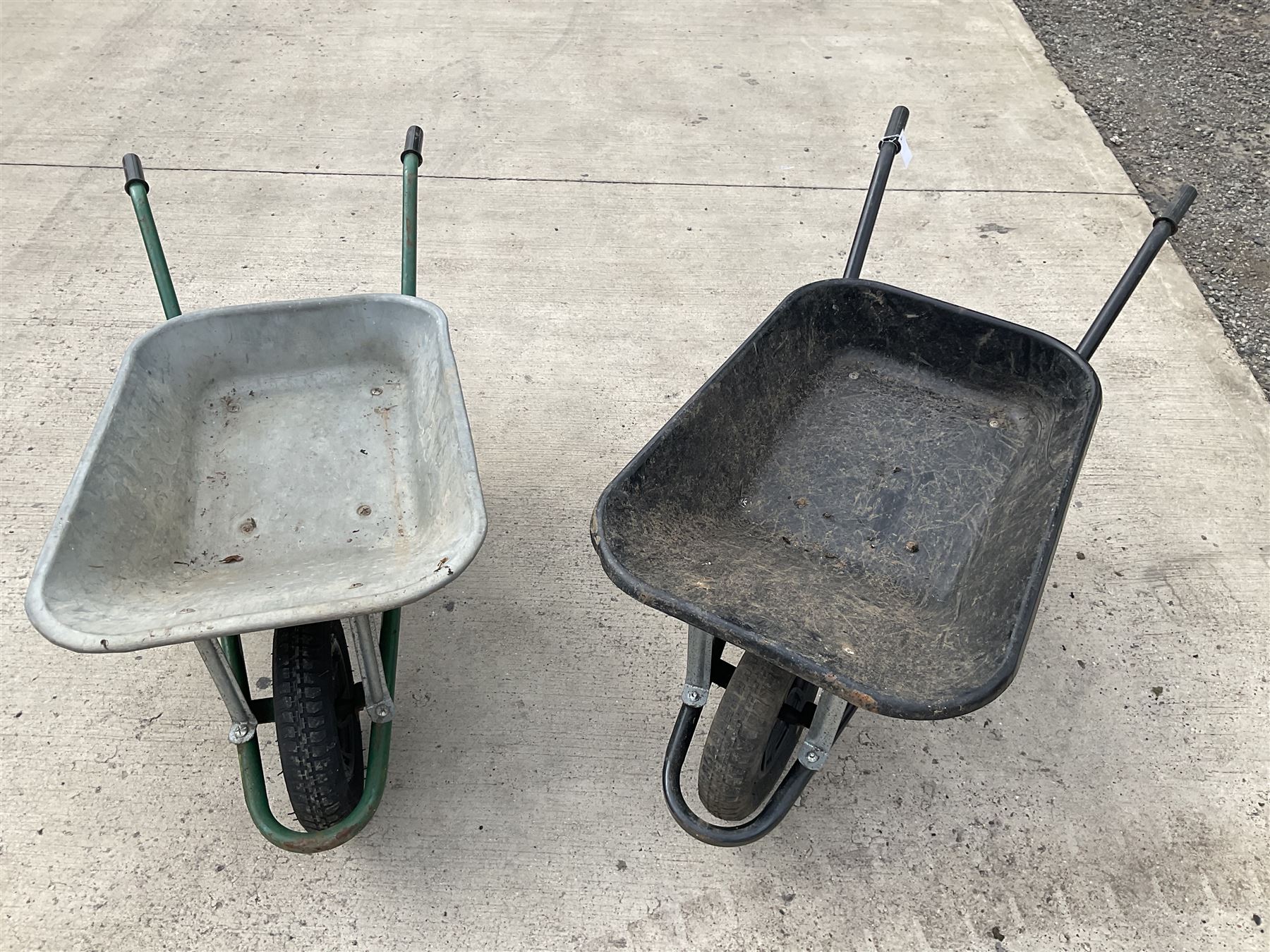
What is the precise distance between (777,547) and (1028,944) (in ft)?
2.77

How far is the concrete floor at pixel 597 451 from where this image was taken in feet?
5.60

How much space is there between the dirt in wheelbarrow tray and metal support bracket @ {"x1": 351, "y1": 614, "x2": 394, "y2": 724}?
262 cm

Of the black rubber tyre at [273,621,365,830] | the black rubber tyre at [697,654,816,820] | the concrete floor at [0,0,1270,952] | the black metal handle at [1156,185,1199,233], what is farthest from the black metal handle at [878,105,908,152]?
the black rubber tyre at [273,621,365,830]

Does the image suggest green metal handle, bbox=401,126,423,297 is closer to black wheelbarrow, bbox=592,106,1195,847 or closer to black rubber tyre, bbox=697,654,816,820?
black wheelbarrow, bbox=592,106,1195,847

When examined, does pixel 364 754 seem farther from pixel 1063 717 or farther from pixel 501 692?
pixel 1063 717

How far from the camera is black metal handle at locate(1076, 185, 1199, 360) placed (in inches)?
69.6

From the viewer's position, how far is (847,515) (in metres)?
1.81

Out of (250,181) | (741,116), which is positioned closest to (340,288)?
(250,181)

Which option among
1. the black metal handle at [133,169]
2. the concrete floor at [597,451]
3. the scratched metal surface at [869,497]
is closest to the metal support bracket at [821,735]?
the scratched metal surface at [869,497]

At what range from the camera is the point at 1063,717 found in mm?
1961

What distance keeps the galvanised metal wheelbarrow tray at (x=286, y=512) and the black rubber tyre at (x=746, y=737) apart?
494 millimetres

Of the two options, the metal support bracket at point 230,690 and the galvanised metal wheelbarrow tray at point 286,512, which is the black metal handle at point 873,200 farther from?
the metal support bracket at point 230,690

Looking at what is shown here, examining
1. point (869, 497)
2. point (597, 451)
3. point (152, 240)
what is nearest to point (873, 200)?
point (869, 497)

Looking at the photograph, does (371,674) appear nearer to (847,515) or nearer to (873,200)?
(847,515)
